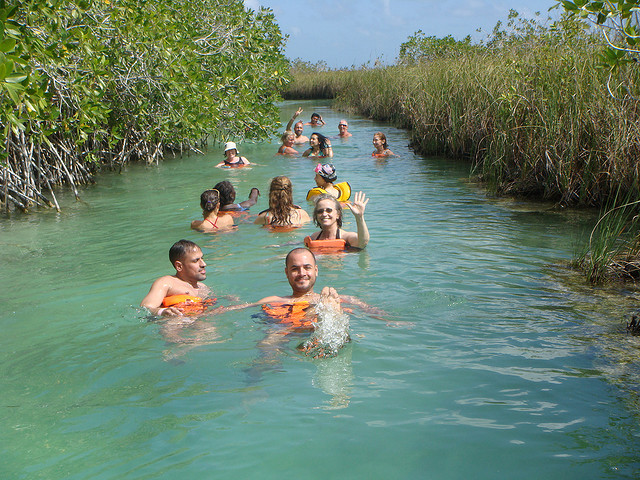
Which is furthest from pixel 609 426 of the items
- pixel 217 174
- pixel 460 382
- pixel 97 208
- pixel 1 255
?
pixel 217 174

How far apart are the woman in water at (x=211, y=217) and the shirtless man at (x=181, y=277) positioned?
3.18m

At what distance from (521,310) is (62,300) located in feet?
14.6

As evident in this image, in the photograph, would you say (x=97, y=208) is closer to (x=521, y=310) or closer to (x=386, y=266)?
(x=386, y=266)

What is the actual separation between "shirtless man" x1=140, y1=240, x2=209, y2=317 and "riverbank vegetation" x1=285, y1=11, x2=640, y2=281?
3920 mm

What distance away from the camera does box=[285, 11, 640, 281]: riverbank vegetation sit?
898 centimetres

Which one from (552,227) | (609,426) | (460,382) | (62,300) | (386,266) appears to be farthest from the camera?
(552,227)

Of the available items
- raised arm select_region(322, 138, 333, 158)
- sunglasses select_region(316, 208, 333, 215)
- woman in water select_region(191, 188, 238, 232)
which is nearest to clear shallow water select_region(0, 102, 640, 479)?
woman in water select_region(191, 188, 238, 232)

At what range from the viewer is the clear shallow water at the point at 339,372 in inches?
148

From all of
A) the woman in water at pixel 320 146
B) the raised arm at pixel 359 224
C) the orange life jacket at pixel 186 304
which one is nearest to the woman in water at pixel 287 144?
the woman in water at pixel 320 146

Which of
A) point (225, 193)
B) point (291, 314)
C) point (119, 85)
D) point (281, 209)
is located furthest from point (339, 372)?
point (119, 85)

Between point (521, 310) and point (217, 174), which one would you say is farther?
point (217, 174)

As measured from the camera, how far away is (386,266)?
7.74m

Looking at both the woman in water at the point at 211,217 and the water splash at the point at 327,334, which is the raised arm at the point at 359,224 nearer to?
the woman in water at the point at 211,217

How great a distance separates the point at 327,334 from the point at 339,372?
34 cm
